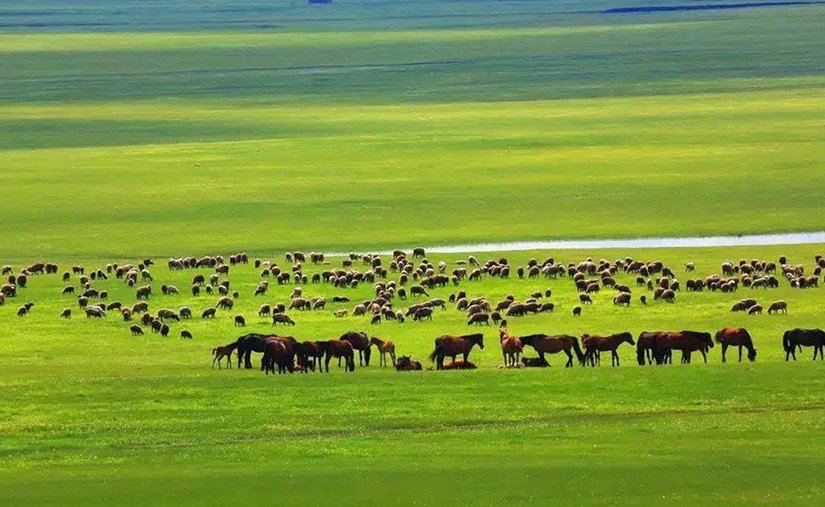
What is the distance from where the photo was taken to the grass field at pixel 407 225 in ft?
71.3

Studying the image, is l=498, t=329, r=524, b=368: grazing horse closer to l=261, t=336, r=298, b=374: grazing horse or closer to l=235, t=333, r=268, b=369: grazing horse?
l=261, t=336, r=298, b=374: grazing horse

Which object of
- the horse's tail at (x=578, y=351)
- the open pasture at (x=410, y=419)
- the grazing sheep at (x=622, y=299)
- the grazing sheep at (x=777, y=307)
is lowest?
the open pasture at (x=410, y=419)

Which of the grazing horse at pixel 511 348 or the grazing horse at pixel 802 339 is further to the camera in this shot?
the grazing horse at pixel 511 348

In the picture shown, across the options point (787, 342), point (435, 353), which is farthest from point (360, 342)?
point (787, 342)

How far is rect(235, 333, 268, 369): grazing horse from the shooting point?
28.2m

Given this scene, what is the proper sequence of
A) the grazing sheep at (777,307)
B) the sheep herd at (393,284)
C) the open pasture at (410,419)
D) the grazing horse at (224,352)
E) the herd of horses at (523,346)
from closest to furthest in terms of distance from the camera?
1. the open pasture at (410,419)
2. the herd of horses at (523,346)
3. the grazing horse at (224,352)
4. the grazing sheep at (777,307)
5. the sheep herd at (393,284)

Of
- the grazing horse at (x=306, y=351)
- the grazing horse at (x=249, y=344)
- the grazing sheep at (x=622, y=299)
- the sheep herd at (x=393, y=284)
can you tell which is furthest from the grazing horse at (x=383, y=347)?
the grazing sheep at (x=622, y=299)

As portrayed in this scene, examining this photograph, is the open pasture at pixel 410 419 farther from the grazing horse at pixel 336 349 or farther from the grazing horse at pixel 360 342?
the grazing horse at pixel 360 342

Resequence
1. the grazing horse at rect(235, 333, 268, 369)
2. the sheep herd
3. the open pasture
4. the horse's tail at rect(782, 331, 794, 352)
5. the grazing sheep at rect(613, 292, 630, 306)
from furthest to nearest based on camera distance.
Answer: the grazing sheep at rect(613, 292, 630, 306) → the sheep herd → the grazing horse at rect(235, 333, 268, 369) → the horse's tail at rect(782, 331, 794, 352) → the open pasture

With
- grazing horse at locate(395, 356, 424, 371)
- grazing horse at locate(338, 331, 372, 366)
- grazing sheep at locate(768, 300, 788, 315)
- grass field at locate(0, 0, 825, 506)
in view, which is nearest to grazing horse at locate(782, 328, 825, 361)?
grass field at locate(0, 0, 825, 506)

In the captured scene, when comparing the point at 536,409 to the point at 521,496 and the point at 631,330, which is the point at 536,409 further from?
the point at 631,330

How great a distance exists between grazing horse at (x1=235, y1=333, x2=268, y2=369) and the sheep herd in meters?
3.34

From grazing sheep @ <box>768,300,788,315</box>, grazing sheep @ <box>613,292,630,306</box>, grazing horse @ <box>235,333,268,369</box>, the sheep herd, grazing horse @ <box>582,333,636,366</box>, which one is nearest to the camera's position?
grazing horse @ <box>582,333,636,366</box>

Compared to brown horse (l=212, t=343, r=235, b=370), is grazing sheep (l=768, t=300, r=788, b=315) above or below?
above
